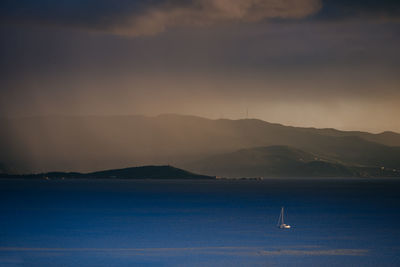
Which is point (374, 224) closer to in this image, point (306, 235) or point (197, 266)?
point (306, 235)

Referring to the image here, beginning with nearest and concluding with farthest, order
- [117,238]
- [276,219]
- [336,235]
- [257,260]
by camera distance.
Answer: [257,260] < [117,238] < [336,235] < [276,219]

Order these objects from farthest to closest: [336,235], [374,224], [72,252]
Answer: [374,224] → [336,235] → [72,252]

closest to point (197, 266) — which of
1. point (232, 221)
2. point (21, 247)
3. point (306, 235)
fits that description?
point (21, 247)

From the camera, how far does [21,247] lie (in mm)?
63844

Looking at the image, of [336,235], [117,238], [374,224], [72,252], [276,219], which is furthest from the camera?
[276,219]

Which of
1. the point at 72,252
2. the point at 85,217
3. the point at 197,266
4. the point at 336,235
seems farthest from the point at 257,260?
the point at 85,217

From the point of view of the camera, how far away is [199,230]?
3253 inches

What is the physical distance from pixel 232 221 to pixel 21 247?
40.8 m

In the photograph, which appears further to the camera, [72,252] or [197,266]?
[72,252]

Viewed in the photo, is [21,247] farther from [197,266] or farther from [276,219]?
[276,219]

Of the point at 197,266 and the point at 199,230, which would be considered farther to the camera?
the point at 199,230

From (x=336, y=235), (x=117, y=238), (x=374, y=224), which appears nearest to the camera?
(x=117, y=238)

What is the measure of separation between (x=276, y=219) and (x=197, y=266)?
51784 mm

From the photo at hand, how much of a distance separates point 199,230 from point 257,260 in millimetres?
26206
